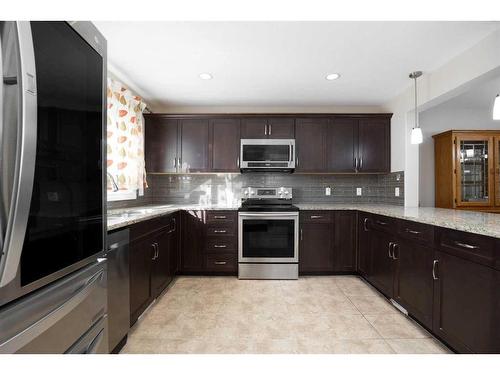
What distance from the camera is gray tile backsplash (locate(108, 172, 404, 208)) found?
3613 mm

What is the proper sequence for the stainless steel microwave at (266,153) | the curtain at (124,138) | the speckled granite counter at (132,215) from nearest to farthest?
the speckled granite counter at (132,215) → the curtain at (124,138) → the stainless steel microwave at (266,153)

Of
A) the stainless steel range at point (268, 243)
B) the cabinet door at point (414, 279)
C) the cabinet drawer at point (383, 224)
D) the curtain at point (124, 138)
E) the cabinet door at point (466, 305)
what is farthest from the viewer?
the stainless steel range at point (268, 243)

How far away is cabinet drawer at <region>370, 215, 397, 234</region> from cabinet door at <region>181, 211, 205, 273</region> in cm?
199

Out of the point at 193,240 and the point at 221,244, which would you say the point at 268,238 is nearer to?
the point at 221,244

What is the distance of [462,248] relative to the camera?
150 centimetres

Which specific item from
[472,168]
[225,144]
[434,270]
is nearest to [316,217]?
[434,270]

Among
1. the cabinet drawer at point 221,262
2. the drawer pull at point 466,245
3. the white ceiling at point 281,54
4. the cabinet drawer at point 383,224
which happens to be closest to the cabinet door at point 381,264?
the cabinet drawer at point 383,224

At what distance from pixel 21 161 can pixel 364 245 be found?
3.08 metres

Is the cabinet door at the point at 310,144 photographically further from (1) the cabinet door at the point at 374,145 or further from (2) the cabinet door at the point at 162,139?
(2) the cabinet door at the point at 162,139

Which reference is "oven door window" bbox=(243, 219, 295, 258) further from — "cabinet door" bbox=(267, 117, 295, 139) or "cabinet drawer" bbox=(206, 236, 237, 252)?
"cabinet door" bbox=(267, 117, 295, 139)

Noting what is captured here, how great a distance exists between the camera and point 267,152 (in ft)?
10.8

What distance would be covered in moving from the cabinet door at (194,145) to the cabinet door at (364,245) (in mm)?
2150

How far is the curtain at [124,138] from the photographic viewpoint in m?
2.45

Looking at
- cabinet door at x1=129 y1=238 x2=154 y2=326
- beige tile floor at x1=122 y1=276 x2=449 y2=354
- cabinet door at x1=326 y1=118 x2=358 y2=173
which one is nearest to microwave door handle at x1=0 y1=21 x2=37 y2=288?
cabinet door at x1=129 y1=238 x2=154 y2=326
